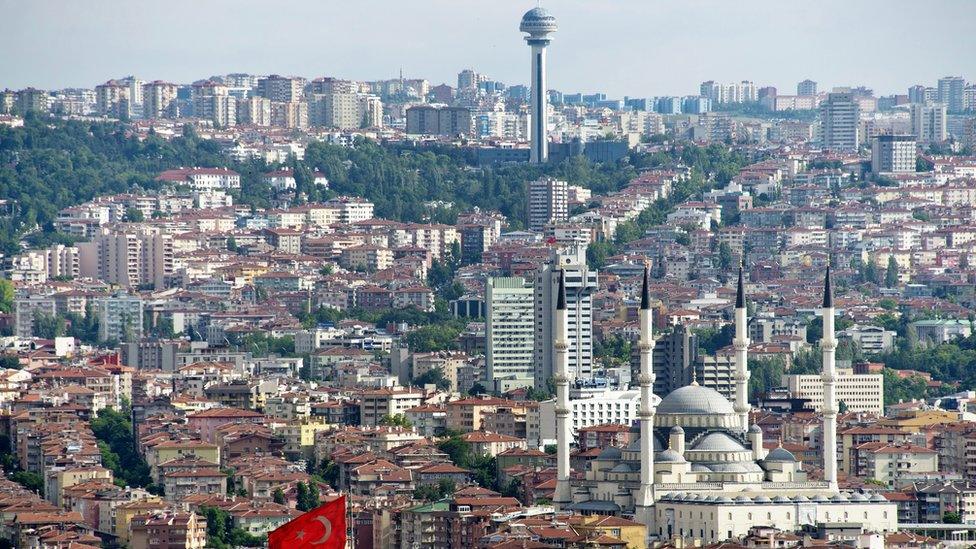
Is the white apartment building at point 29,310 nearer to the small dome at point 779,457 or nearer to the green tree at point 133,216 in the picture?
the green tree at point 133,216

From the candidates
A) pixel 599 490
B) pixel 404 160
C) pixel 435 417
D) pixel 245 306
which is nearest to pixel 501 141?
pixel 404 160

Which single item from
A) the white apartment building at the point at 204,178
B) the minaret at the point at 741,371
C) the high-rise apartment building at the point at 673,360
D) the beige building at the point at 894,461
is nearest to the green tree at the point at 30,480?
the beige building at the point at 894,461

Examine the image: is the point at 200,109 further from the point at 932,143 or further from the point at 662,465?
the point at 662,465

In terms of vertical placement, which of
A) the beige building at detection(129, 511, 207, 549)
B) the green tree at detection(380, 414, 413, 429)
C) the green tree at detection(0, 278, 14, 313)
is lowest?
the beige building at detection(129, 511, 207, 549)

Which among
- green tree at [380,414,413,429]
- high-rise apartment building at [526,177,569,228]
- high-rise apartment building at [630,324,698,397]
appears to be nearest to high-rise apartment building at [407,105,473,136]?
high-rise apartment building at [526,177,569,228]

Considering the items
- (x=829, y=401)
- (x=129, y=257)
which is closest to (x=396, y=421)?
(x=829, y=401)

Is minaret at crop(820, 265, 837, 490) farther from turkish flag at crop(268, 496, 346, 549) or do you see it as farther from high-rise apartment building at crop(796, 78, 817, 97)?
high-rise apartment building at crop(796, 78, 817, 97)
